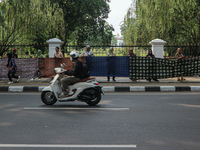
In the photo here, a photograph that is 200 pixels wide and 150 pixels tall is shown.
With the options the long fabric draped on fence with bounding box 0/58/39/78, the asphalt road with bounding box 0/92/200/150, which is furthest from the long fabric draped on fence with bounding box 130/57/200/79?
the asphalt road with bounding box 0/92/200/150

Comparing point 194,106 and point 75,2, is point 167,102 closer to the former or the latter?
point 194,106

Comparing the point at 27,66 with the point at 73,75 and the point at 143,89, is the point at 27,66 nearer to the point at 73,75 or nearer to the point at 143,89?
the point at 143,89

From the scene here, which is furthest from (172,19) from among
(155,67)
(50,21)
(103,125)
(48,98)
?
(103,125)

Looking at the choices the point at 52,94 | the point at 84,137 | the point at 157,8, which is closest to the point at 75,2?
the point at 157,8

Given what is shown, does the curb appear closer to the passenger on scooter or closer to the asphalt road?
the asphalt road

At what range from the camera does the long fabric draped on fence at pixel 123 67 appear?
13781 mm

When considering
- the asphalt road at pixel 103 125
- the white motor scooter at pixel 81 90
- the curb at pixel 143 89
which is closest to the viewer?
the asphalt road at pixel 103 125

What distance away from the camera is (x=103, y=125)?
590 cm

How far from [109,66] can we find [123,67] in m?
0.61

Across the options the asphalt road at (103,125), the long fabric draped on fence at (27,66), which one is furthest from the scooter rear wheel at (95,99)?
the long fabric draped on fence at (27,66)

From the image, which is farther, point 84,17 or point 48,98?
point 84,17

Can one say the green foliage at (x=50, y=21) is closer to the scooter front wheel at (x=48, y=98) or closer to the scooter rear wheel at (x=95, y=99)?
the scooter front wheel at (x=48, y=98)

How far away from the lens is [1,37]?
19203mm

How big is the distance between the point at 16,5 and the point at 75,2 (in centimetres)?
1364
